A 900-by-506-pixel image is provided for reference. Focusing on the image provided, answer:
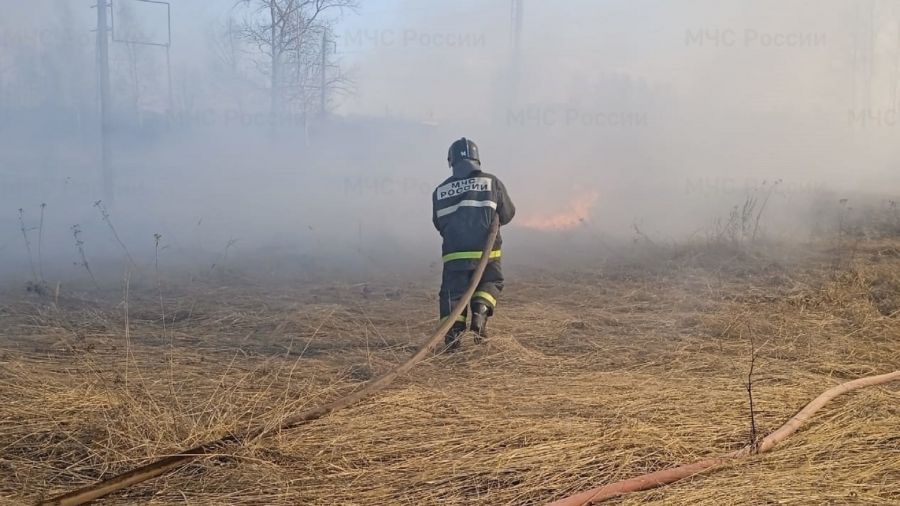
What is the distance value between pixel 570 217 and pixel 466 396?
7112 mm

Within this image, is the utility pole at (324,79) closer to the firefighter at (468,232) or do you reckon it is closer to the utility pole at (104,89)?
the utility pole at (104,89)

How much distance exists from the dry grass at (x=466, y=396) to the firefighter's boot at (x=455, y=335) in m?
0.14

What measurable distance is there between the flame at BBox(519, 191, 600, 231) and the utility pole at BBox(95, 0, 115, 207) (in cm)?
610

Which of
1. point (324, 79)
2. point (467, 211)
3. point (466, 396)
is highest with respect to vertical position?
point (324, 79)

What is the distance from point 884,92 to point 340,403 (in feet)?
37.8

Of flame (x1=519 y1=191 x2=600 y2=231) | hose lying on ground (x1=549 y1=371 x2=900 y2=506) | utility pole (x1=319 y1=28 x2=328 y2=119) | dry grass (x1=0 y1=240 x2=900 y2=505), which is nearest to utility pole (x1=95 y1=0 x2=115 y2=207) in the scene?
utility pole (x1=319 y1=28 x2=328 y2=119)

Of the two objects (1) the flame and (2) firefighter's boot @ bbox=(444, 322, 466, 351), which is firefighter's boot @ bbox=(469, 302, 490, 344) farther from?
(1) the flame

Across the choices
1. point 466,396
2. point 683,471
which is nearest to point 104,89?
point 466,396

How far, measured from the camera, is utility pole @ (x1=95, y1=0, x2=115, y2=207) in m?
9.88

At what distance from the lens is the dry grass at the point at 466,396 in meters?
2.48

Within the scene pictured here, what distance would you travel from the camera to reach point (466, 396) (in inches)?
137

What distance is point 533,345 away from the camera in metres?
4.65

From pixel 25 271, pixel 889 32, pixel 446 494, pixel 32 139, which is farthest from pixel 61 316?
pixel 889 32

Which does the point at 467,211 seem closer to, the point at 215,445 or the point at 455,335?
the point at 455,335
